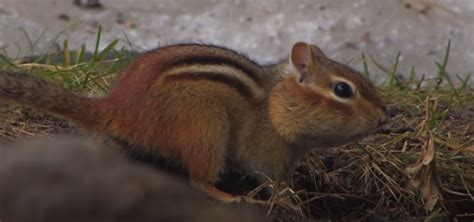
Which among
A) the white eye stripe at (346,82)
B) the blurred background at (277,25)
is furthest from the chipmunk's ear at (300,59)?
the blurred background at (277,25)

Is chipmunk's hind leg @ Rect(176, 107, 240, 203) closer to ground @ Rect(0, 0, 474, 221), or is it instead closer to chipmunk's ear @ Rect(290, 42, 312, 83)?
ground @ Rect(0, 0, 474, 221)

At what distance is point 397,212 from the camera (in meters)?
4.64

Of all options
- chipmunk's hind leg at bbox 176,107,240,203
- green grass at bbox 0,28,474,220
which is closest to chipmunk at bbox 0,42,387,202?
chipmunk's hind leg at bbox 176,107,240,203

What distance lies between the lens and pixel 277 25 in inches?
321

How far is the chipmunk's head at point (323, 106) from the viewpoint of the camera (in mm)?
4461

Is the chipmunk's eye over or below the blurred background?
below

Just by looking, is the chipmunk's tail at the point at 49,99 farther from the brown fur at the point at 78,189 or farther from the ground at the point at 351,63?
the brown fur at the point at 78,189

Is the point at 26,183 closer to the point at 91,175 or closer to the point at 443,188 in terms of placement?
the point at 91,175

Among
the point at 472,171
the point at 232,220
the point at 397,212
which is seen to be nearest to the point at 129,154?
the point at 397,212

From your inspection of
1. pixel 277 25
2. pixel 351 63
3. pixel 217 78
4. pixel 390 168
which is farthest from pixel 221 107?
pixel 277 25

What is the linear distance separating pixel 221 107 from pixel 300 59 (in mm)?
463

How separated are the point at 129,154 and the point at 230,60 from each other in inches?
19.5

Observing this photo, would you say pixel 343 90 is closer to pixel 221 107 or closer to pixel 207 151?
pixel 221 107

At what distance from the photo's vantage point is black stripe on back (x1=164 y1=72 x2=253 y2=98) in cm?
429
